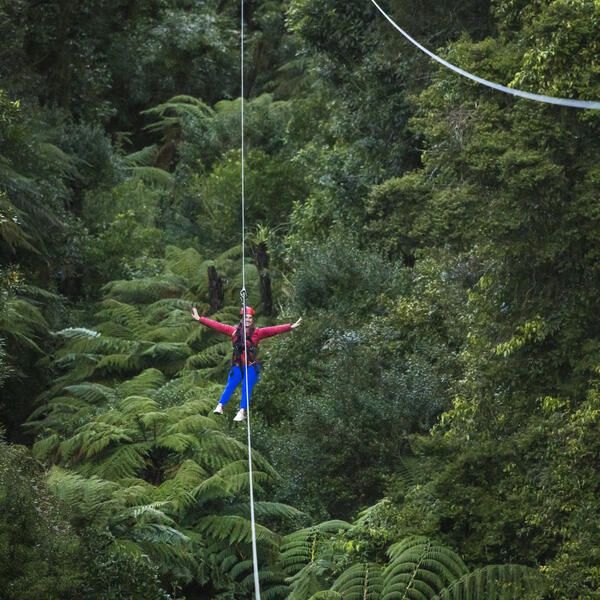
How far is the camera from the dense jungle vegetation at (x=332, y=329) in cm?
1003

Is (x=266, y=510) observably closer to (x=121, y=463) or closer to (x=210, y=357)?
(x=121, y=463)

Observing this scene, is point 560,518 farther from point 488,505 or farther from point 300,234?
point 300,234

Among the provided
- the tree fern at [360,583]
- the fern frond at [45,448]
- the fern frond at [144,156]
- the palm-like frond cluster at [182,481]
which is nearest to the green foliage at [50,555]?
the palm-like frond cluster at [182,481]

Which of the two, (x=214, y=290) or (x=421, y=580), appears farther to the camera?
(x=214, y=290)

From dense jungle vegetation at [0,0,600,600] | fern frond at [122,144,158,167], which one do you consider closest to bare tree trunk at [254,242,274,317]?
dense jungle vegetation at [0,0,600,600]

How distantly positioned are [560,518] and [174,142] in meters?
23.4

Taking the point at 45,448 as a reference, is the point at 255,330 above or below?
above

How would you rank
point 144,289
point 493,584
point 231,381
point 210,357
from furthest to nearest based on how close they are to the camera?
point 144,289 → point 210,357 → point 231,381 → point 493,584

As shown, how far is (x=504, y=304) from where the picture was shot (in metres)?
10.8

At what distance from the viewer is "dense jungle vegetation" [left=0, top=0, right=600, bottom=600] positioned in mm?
10031

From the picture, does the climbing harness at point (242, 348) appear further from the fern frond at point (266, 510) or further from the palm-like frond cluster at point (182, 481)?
→ the fern frond at point (266, 510)

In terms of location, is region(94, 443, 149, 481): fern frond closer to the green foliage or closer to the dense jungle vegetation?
the dense jungle vegetation

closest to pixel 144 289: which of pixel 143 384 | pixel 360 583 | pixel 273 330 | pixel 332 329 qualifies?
pixel 143 384

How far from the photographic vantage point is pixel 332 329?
16.8 metres
